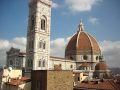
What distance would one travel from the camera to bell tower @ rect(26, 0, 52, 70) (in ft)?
149

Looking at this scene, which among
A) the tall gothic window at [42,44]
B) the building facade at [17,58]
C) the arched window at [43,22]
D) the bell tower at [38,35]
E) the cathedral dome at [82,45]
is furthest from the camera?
the cathedral dome at [82,45]

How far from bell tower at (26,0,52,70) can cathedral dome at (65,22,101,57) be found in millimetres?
12554

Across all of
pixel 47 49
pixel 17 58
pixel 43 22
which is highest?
pixel 43 22

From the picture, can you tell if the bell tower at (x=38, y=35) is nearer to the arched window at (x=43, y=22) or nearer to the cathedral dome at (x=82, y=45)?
the arched window at (x=43, y=22)

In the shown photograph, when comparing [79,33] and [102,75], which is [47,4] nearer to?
[79,33]

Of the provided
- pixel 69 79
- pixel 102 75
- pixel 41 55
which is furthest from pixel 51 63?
pixel 69 79

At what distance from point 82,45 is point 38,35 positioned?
16.6 metres

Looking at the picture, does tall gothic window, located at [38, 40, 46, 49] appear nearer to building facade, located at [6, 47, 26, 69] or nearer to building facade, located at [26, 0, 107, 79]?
building facade, located at [26, 0, 107, 79]

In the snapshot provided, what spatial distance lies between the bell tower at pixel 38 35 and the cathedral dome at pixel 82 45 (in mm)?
12554

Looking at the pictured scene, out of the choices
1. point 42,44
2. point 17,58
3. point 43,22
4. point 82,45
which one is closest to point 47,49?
point 42,44

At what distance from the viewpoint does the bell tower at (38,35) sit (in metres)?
45.4

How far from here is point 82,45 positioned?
5909cm

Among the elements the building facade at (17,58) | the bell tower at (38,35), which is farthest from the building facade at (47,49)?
the building facade at (17,58)

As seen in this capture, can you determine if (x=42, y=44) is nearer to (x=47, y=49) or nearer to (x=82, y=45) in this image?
(x=47, y=49)
